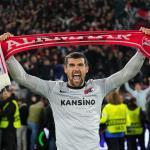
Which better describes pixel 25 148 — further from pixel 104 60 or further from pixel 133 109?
pixel 104 60

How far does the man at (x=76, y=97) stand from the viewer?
4.97 meters

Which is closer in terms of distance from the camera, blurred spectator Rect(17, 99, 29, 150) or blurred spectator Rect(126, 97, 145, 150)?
blurred spectator Rect(126, 97, 145, 150)

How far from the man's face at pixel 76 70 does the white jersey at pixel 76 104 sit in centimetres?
10

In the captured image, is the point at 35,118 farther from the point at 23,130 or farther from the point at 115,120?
the point at 115,120

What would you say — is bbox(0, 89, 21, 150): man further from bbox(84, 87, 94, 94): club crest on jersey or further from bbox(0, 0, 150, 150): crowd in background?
bbox(0, 0, 150, 150): crowd in background

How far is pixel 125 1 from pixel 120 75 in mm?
18855

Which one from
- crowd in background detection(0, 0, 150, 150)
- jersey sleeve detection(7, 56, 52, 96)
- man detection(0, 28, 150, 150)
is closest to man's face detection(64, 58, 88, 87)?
man detection(0, 28, 150, 150)

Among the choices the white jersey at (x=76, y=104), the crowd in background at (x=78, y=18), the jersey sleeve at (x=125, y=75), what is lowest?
the white jersey at (x=76, y=104)

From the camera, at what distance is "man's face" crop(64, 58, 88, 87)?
5.05m

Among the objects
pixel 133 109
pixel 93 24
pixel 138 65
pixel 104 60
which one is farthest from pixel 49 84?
pixel 93 24

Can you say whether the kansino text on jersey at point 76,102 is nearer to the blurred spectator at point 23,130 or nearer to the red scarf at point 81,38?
the red scarf at point 81,38

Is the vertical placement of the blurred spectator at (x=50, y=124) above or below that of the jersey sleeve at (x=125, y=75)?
below

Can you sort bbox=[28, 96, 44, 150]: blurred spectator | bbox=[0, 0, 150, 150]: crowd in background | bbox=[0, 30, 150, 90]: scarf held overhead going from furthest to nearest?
bbox=[0, 0, 150, 150]: crowd in background → bbox=[28, 96, 44, 150]: blurred spectator → bbox=[0, 30, 150, 90]: scarf held overhead

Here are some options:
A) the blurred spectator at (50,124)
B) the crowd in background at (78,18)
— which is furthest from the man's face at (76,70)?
the crowd in background at (78,18)
